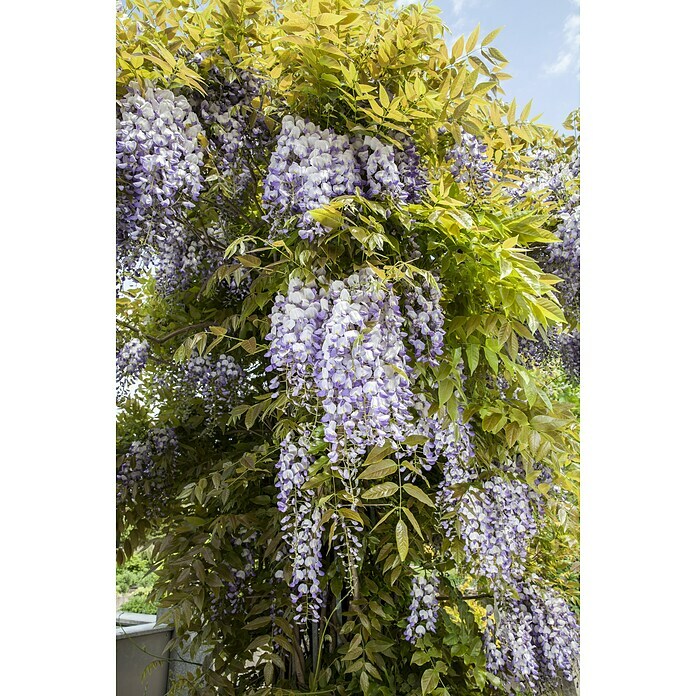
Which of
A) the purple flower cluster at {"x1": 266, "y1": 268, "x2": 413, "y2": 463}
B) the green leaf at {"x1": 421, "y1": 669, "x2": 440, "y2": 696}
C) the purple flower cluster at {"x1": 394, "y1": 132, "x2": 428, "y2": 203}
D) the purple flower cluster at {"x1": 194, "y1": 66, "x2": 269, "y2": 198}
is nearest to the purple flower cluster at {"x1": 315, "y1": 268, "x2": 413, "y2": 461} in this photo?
the purple flower cluster at {"x1": 266, "y1": 268, "x2": 413, "y2": 463}

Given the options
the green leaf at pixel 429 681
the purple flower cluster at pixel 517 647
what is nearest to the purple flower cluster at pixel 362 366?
the green leaf at pixel 429 681

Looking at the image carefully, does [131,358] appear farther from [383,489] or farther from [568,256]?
[568,256]

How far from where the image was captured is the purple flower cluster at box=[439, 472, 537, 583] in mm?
1377

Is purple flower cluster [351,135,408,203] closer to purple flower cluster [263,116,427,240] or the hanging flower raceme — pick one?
purple flower cluster [263,116,427,240]

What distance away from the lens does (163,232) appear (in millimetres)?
1409

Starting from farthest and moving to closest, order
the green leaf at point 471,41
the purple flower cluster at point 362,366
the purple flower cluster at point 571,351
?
the purple flower cluster at point 571,351, the green leaf at point 471,41, the purple flower cluster at point 362,366

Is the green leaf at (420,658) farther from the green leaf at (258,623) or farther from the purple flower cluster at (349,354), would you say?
the purple flower cluster at (349,354)

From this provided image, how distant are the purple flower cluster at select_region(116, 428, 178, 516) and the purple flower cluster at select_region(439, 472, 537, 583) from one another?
2.59 feet

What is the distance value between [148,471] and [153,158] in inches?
34.8

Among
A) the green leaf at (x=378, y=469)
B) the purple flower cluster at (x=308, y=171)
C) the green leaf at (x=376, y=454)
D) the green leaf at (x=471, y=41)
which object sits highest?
the green leaf at (x=471, y=41)

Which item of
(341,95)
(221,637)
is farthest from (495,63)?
(221,637)

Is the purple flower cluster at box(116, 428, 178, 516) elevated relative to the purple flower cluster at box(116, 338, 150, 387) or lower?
lower

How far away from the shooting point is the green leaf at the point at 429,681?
1.40 m

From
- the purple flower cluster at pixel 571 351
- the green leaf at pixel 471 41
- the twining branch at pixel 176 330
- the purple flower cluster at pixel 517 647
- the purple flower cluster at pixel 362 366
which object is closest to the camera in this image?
the purple flower cluster at pixel 362 366
